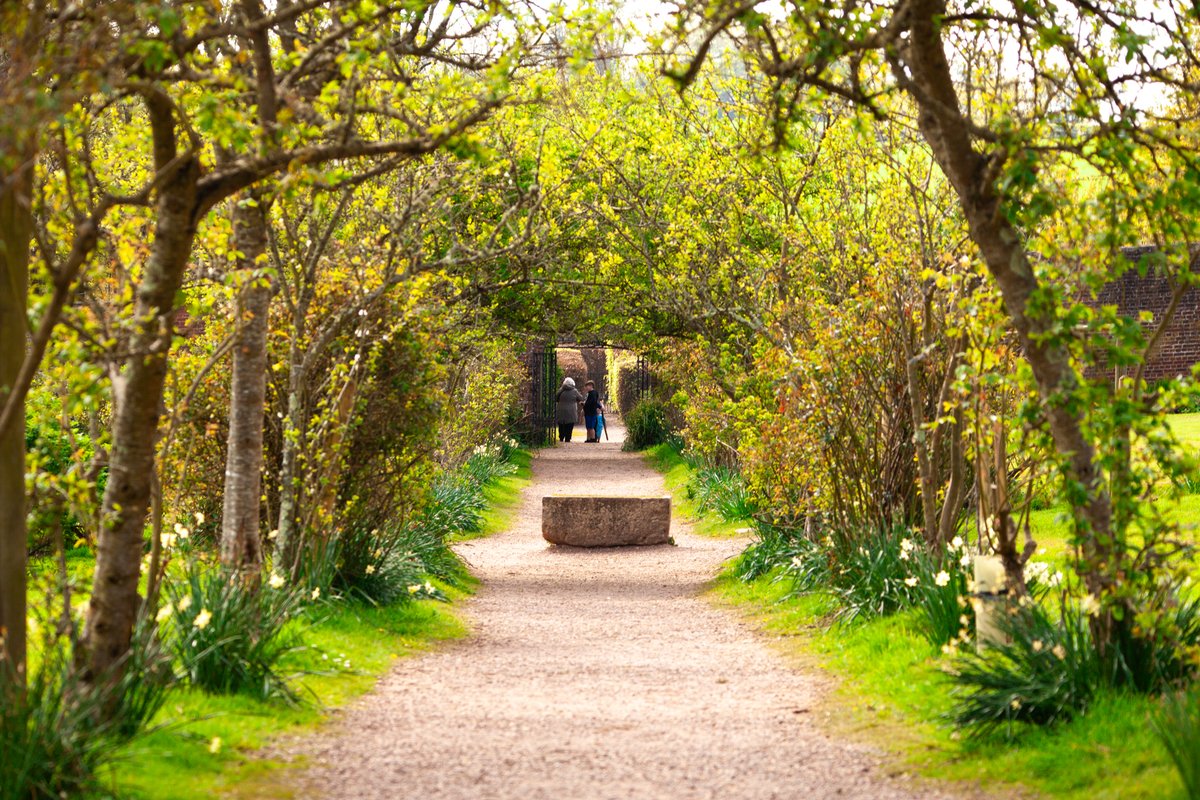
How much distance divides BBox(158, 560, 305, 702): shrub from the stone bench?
9.33 metres

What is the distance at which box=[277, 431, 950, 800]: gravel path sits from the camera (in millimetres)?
6070

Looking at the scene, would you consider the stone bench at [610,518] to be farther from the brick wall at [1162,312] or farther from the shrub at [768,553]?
the brick wall at [1162,312]

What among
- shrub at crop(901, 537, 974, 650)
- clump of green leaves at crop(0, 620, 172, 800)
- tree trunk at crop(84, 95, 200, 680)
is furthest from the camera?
shrub at crop(901, 537, 974, 650)

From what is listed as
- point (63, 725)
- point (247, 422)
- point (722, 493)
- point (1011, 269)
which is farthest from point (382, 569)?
point (722, 493)

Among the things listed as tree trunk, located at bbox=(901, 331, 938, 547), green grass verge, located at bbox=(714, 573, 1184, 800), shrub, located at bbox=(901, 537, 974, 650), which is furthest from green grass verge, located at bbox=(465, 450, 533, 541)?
shrub, located at bbox=(901, 537, 974, 650)

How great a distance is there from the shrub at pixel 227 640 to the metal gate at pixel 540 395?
26806mm

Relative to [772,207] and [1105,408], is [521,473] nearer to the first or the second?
[772,207]

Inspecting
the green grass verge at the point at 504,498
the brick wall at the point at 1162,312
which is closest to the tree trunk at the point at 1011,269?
the green grass verge at the point at 504,498

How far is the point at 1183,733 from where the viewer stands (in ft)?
16.6

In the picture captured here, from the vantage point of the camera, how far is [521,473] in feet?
90.2

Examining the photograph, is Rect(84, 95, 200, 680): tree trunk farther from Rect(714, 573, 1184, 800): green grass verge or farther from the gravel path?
Rect(714, 573, 1184, 800): green grass verge

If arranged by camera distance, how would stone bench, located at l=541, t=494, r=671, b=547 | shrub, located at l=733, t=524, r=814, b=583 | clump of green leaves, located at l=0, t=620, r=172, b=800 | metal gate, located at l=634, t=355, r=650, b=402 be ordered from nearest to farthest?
clump of green leaves, located at l=0, t=620, r=172, b=800 < shrub, located at l=733, t=524, r=814, b=583 < stone bench, located at l=541, t=494, r=671, b=547 < metal gate, located at l=634, t=355, r=650, b=402

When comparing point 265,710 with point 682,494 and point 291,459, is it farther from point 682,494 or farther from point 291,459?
point 682,494

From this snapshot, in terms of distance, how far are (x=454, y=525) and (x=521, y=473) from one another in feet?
35.8
